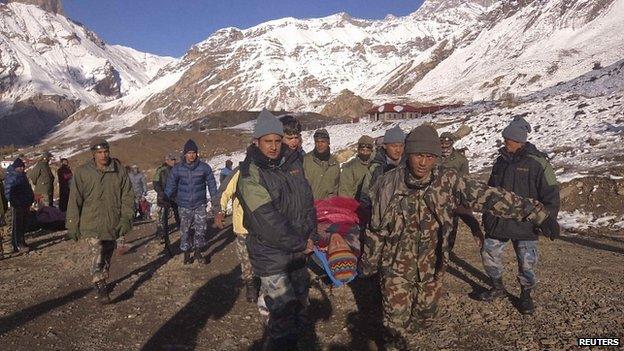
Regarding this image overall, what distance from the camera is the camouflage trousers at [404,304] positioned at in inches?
169

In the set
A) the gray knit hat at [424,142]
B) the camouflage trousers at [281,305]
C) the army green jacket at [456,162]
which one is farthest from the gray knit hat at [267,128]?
the army green jacket at [456,162]

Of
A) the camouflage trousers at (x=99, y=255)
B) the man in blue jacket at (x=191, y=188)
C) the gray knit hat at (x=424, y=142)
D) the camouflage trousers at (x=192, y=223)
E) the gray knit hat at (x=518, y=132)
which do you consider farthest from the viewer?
the camouflage trousers at (x=192, y=223)

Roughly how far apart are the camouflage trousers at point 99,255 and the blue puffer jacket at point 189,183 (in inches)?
68.8

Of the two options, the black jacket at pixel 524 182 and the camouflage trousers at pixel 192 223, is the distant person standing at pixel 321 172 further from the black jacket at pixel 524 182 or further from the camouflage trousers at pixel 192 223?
the black jacket at pixel 524 182

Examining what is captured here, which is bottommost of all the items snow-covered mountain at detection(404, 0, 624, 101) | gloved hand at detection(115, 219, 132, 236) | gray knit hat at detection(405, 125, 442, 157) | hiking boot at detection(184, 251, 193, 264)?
hiking boot at detection(184, 251, 193, 264)

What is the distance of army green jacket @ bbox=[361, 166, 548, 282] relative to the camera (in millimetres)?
4070

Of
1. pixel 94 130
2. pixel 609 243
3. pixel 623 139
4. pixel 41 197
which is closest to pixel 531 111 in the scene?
pixel 623 139

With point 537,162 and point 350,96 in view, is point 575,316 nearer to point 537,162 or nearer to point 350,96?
point 537,162

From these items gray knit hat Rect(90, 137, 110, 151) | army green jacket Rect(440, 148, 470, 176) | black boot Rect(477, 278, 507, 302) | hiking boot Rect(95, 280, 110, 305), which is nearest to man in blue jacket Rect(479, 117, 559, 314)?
black boot Rect(477, 278, 507, 302)

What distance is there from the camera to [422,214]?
4195 millimetres

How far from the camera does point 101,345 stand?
19.5 feet

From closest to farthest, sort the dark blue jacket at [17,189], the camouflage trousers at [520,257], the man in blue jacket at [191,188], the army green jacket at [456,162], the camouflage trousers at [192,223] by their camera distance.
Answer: the camouflage trousers at [520,257]
the army green jacket at [456,162]
the man in blue jacket at [191,188]
the camouflage trousers at [192,223]
the dark blue jacket at [17,189]

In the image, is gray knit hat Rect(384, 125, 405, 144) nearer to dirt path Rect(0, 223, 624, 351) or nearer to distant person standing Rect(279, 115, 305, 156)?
distant person standing Rect(279, 115, 305, 156)
